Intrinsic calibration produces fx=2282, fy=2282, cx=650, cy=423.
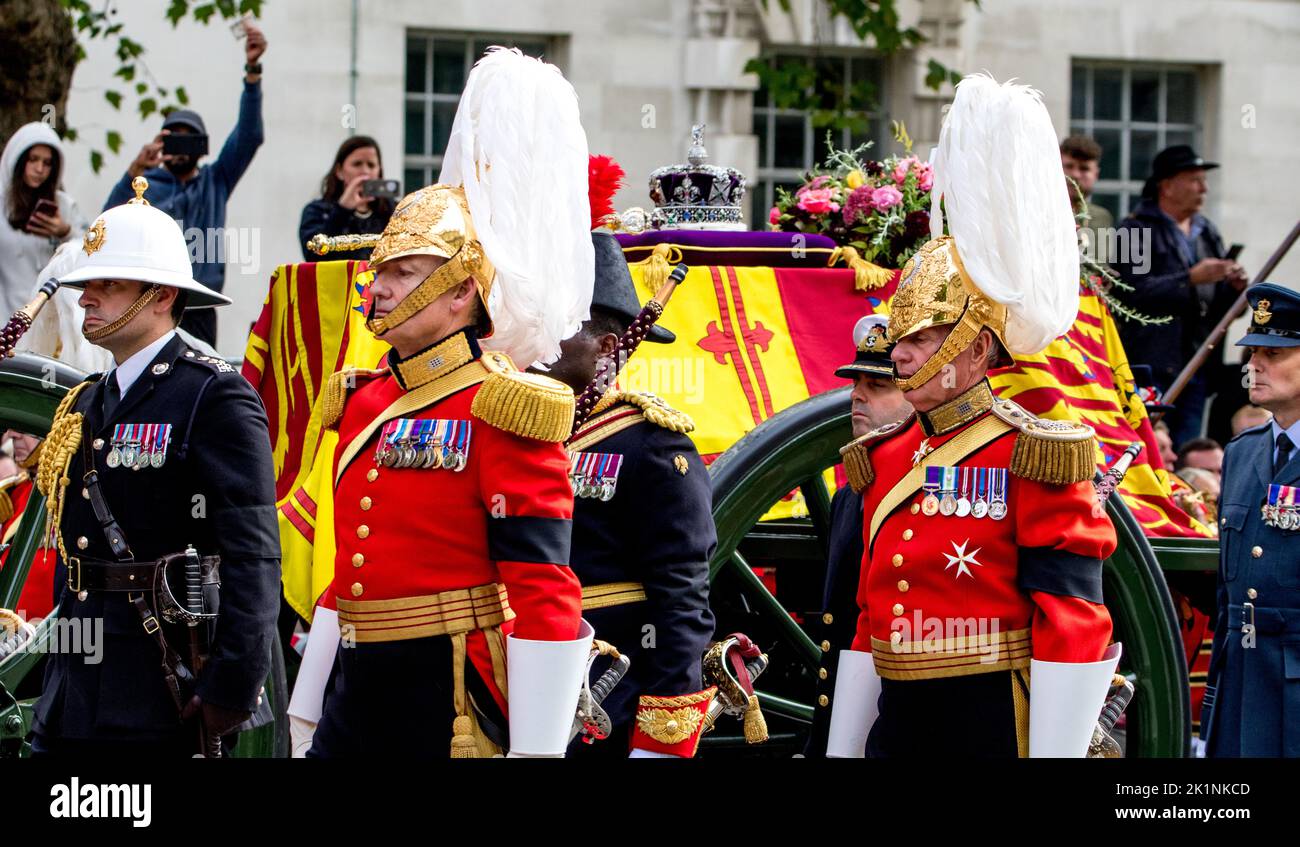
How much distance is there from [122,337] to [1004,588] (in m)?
2.02

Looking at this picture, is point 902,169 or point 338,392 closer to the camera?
point 338,392

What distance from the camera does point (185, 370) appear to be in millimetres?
5012

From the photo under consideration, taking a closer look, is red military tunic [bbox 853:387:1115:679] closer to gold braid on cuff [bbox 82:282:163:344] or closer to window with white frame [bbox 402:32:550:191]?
gold braid on cuff [bbox 82:282:163:344]

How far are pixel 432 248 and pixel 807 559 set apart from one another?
2465 mm

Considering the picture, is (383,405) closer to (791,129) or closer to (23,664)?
(23,664)

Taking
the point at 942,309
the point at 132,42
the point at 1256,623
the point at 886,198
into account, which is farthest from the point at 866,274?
the point at 132,42

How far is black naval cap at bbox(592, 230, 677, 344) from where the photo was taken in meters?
5.32

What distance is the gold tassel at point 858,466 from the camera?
489 cm

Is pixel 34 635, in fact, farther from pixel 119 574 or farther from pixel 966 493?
pixel 966 493

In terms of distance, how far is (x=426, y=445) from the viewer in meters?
4.29

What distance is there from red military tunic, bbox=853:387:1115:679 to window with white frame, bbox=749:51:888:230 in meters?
8.49

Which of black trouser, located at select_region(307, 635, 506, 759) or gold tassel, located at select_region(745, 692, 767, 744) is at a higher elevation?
black trouser, located at select_region(307, 635, 506, 759)

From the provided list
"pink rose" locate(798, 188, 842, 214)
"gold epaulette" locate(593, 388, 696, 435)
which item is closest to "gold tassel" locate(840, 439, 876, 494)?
"gold epaulette" locate(593, 388, 696, 435)
